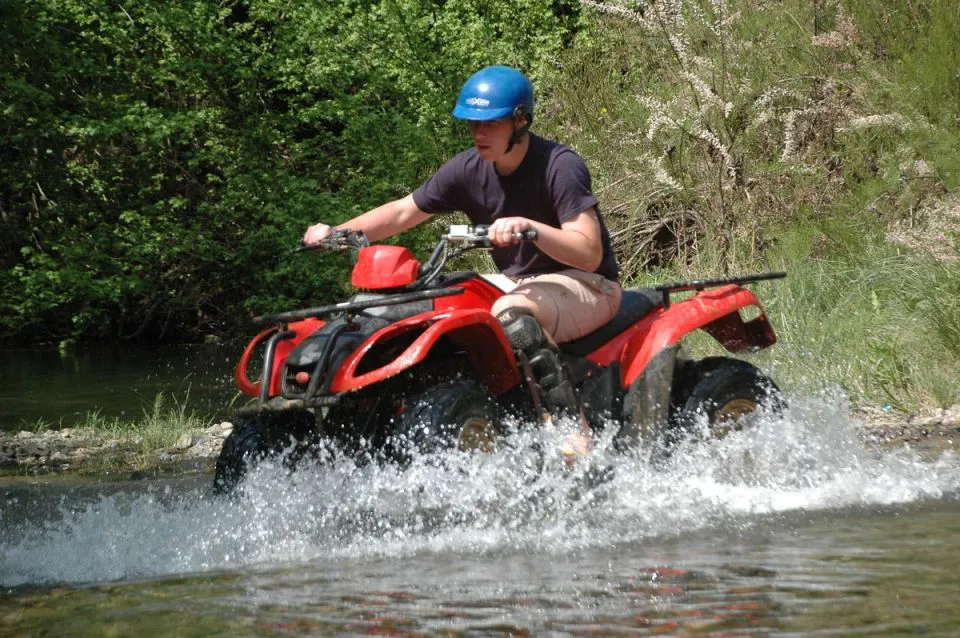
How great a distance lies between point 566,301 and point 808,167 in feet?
24.7

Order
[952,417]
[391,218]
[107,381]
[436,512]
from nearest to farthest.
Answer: [436,512] → [391,218] → [952,417] → [107,381]

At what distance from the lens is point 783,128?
44.8 feet

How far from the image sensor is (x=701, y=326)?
21.6 ft

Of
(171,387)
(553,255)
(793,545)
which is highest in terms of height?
(553,255)

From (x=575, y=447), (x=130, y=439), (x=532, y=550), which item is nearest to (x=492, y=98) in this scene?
(x=575, y=447)

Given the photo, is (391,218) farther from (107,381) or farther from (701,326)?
(107,381)

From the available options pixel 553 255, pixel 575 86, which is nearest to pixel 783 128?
pixel 575 86

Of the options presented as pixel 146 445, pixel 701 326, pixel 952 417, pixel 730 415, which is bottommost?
pixel 952 417

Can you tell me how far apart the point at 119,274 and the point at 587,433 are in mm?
14392

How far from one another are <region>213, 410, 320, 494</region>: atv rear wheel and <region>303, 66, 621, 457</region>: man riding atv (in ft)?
2.68

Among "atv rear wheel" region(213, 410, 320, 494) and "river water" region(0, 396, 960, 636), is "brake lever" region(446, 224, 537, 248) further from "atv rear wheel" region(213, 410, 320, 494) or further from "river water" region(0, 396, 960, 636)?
"atv rear wheel" region(213, 410, 320, 494)

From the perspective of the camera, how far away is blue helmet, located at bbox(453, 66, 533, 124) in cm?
577

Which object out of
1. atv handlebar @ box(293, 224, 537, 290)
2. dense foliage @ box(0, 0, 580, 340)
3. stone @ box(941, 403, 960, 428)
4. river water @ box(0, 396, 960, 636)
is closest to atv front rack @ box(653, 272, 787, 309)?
river water @ box(0, 396, 960, 636)

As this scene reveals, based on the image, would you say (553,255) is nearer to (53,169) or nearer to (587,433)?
(587,433)
